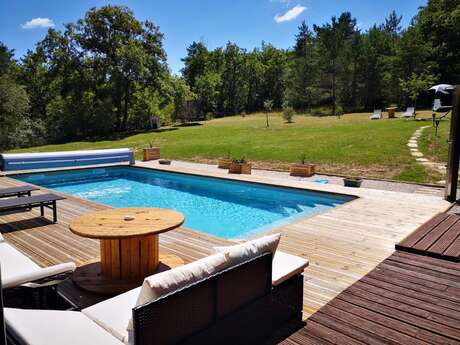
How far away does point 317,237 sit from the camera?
5062 mm

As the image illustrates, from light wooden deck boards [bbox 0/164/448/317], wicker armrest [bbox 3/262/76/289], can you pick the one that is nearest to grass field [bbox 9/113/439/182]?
light wooden deck boards [bbox 0/164/448/317]

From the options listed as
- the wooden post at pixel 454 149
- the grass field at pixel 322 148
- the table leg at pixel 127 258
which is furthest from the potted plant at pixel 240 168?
the table leg at pixel 127 258

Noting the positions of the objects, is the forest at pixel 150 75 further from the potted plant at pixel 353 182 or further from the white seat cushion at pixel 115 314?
the white seat cushion at pixel 115 314

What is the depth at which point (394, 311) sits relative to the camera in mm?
3057

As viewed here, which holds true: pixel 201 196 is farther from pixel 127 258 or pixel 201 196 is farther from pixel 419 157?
pixel 419 157

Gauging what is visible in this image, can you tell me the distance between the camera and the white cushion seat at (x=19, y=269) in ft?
8.80

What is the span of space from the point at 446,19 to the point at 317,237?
35862mm

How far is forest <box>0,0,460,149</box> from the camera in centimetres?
2481

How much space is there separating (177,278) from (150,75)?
85.7 feet

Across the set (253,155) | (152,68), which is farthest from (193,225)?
(152,68)

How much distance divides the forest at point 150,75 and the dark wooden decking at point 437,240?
1917 cm

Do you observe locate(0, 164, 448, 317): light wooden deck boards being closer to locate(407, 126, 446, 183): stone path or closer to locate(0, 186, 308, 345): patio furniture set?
Result: locate(0, 186, 308, 345): patio furniture set

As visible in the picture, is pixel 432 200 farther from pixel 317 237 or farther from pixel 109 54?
pixel 109 54

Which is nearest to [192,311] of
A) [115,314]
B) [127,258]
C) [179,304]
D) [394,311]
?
[179,304]
